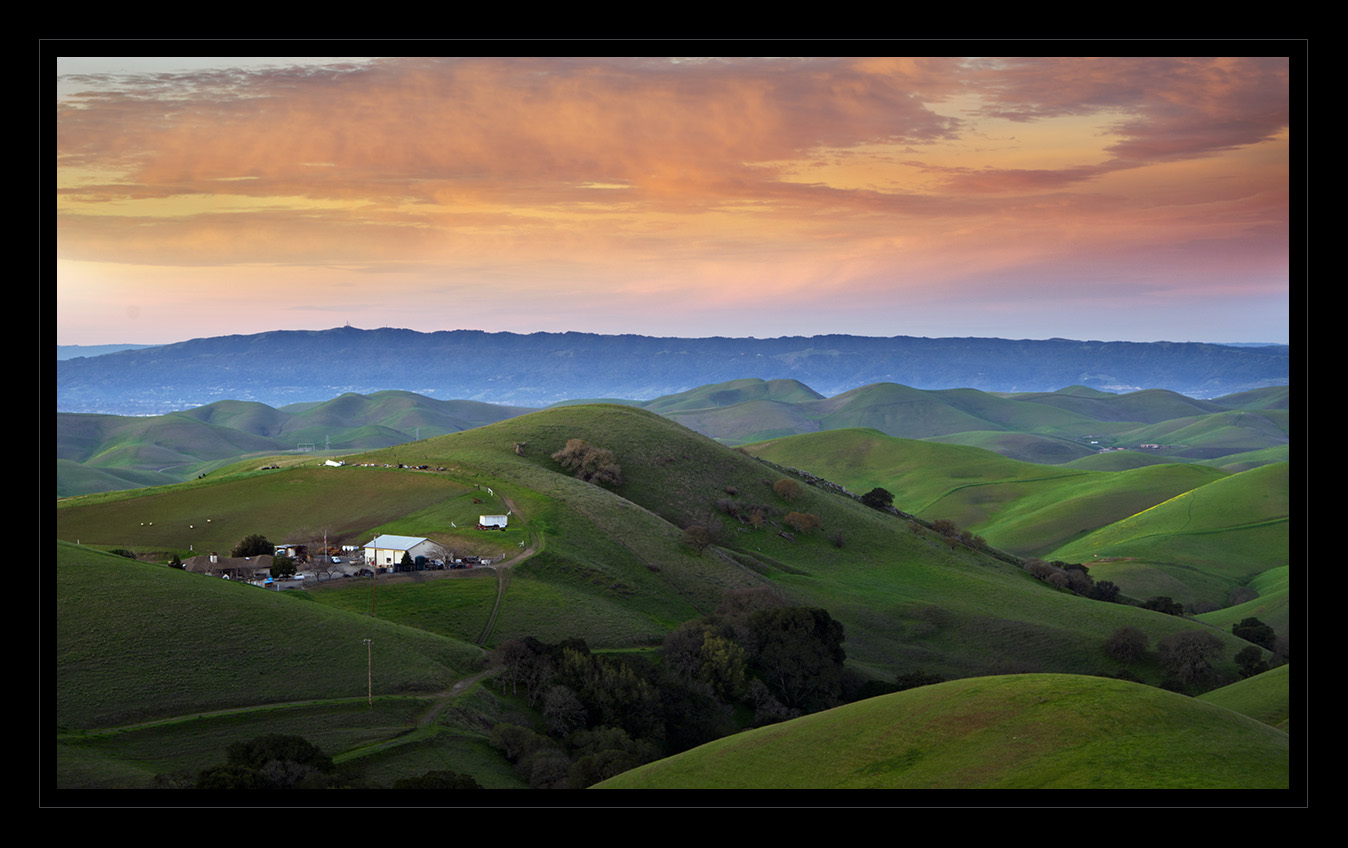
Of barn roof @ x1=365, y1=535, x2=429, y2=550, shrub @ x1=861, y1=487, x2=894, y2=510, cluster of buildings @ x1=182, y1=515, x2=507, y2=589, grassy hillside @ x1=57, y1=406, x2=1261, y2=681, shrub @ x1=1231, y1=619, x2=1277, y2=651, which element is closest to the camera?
cluster of buildings @ x1=182, y1=515, x2=507, y2=589

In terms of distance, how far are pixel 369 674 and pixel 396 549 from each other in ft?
83.5

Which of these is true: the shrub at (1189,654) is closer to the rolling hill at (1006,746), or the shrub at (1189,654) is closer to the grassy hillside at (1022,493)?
the rolling hill at (1006,746)

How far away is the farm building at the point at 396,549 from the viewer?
63969 millimetres

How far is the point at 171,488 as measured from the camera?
86.0 m

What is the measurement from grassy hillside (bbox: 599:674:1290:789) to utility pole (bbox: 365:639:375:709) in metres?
17.6

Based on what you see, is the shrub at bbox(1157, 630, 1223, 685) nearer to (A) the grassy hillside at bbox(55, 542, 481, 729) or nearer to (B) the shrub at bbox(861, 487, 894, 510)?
(B) the shrub at bbox(861, 487, 894, 510)

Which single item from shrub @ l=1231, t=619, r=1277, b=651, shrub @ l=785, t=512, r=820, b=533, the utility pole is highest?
shrub @ l=785, t=512, r=820, b=533

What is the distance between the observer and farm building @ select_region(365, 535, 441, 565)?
63969mm

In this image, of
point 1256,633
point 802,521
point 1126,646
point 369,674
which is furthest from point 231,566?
point 1256,633

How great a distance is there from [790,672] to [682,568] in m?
19.0

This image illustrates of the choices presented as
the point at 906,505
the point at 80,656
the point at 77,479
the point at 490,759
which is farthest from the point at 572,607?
the point at 77,479

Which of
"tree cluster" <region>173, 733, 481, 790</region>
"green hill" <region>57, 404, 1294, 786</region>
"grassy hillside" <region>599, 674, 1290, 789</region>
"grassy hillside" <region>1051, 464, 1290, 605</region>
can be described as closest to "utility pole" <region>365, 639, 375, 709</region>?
"green hill" <region>57, 404, 1294, 786</region>

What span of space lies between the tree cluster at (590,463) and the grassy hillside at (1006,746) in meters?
65.3
